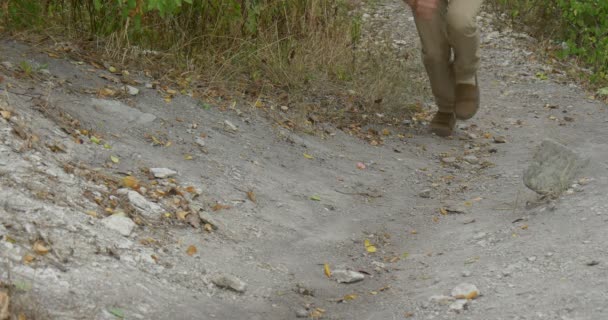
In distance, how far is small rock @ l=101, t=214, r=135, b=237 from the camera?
3365mm

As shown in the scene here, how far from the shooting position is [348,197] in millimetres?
4543

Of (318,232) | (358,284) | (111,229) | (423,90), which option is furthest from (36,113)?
(423,90)

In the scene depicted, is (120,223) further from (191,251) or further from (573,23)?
(573,23)

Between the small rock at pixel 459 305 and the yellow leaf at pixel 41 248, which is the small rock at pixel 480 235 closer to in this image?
the small rock at pixel 459 305

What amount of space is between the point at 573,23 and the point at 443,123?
262 cm

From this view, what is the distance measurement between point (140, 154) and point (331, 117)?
1804 millimetres

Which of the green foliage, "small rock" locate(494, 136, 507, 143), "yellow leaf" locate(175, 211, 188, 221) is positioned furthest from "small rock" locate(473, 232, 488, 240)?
the green foliage

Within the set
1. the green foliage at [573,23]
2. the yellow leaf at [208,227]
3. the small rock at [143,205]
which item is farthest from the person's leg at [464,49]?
the small rock at [143,205]

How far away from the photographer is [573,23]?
786 cm

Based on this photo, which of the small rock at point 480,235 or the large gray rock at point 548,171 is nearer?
the small rock at point 480,235

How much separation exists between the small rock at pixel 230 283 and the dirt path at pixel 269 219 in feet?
0.08

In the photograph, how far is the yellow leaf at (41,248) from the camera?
115 inches

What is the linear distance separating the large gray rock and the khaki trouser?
4.29 ft

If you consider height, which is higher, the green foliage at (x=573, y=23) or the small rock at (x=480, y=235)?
the small rock at (x=480, y=235)
